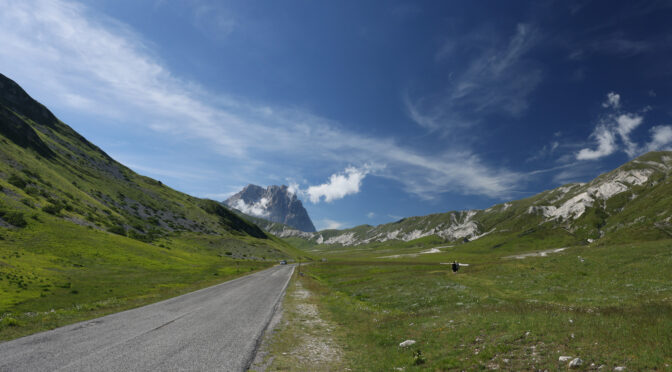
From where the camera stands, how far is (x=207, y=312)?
2836cm

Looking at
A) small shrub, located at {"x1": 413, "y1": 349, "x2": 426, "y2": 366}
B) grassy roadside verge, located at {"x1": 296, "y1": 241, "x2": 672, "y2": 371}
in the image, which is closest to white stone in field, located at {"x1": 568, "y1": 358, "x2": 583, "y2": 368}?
grassy roadside verge, located at {"x1": 296, "y1": 241, "x2": 672, "y2": 371}

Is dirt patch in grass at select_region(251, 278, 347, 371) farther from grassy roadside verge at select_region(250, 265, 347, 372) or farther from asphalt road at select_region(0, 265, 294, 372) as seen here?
asphalt road at select_region(0, 265, 294, 372)

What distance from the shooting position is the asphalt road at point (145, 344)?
1390cm

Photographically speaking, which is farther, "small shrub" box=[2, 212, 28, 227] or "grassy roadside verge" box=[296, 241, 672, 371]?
"small shrub" box=[2, 212, 28, 227]

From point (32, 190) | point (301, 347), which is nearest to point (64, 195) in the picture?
point (32, 190)

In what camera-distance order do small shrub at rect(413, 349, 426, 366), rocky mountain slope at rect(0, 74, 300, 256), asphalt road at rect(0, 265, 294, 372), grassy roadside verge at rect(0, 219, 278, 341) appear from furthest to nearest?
rocky mountain slope at rect(0, 74, 300, 256) < grassy roadside verge at rect(0, 219, 278, 341) < small shrub at rect(413, 349, 426, 366) < asphalt road at rect(0, 265, 294, 372)

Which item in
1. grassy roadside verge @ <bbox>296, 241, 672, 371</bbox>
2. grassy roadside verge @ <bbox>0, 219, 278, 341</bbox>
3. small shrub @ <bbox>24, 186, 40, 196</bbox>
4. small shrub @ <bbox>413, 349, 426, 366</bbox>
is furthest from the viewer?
small shrub @ <bbox>24, 186, 40, 196</bbox>

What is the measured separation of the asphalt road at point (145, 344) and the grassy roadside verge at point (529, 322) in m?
7.32

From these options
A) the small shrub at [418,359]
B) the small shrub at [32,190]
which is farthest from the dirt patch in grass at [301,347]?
the small shrub at [32,190]

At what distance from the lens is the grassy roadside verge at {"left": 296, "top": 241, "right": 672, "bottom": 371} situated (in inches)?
461

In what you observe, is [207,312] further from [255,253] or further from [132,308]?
[255,253]

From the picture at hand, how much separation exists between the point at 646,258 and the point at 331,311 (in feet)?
133

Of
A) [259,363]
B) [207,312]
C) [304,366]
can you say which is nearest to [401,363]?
[304,366]

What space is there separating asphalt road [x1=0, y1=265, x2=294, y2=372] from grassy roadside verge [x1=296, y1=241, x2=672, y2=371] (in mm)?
7320
